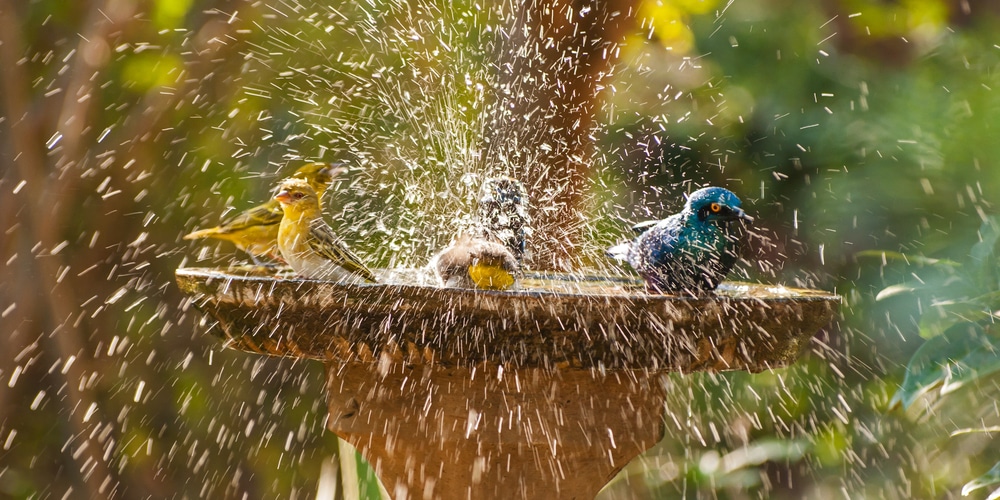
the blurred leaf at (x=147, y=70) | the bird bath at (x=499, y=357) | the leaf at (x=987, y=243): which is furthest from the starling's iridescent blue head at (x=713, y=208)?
the blurred leaf at (x=147, y=70)

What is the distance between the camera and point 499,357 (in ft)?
5.08

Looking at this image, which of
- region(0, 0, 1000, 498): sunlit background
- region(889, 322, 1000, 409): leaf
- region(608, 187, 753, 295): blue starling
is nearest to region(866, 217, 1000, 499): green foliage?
region(889, 322, 1000, 409): leaf

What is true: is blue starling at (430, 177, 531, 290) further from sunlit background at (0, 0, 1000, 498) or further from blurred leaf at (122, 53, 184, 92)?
blurred leaf at (122, 53, 184, 92)

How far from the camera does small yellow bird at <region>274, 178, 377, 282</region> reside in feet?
6.36

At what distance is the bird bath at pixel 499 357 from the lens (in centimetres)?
149

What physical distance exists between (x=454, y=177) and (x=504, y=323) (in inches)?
80.6

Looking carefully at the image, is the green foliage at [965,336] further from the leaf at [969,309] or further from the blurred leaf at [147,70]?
the blurred leaf at [147,70]

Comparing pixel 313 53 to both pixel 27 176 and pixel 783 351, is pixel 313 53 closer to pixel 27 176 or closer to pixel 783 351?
pixel 27 176

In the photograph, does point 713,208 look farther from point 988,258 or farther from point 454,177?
point 454,177

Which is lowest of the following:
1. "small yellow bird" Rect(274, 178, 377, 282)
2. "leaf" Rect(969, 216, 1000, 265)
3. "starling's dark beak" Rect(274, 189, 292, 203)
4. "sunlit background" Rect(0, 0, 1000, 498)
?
"sunlit background" Rect(0, 0, 1000, 498)

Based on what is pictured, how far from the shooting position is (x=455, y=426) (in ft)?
5.98

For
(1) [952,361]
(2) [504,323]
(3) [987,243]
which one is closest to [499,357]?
(2) [504,323]

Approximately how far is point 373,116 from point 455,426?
9.42ft

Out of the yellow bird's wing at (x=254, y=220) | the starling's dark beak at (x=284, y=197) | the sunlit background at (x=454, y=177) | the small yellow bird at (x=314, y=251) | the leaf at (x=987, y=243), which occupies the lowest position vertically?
the sunlit background at (x=454, y=177)
